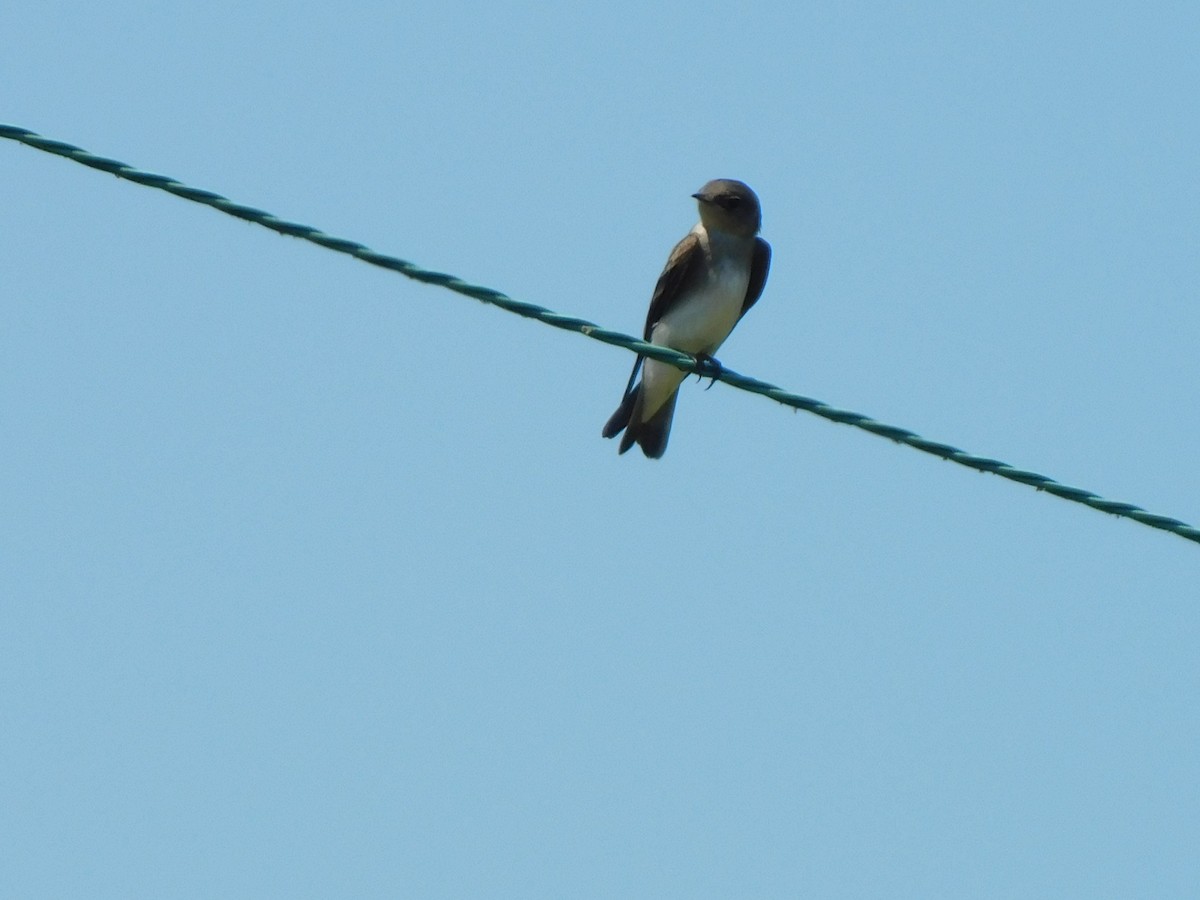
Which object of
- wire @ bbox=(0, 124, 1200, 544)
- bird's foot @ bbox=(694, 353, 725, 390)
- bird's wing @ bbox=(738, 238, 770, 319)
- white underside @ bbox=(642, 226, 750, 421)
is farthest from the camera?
bird's wing @ bbox=(738, 238, 770, 319)

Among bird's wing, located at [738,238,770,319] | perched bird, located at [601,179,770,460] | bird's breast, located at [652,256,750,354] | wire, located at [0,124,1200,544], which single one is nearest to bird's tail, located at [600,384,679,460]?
perched bird, located at [601,179,770,460]

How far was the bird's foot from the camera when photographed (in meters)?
8.34

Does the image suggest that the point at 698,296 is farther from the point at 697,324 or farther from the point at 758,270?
the point at 758,270

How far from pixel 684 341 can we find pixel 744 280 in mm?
484

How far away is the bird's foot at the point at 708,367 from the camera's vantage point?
8.34 meters

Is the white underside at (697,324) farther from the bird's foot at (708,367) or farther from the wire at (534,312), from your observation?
the wire at (534,312)

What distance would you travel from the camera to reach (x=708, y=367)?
8930mm

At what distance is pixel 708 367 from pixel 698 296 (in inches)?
53.3

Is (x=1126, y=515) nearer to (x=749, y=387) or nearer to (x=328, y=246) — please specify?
(x=749, y=387)

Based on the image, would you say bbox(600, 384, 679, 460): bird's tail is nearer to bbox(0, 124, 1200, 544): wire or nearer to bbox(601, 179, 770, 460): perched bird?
bbox(601, 179, 770, 460): perched bird

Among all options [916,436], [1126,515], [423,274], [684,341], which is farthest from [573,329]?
[684,341]

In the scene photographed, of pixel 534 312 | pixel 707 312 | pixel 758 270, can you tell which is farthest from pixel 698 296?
pixel 534 312

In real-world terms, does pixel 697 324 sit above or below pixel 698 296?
below

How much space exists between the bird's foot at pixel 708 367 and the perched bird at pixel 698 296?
19cm
